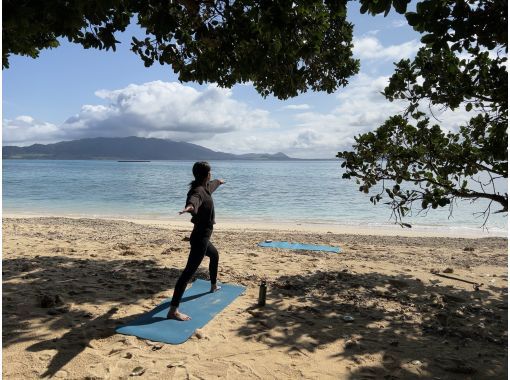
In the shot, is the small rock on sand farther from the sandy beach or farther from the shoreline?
the shoreline

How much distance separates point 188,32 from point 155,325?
19.8 feet

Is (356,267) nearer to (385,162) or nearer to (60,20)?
(385,162)

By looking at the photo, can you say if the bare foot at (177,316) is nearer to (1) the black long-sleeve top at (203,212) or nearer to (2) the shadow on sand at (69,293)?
(2) the shadow on sand at (69,293)

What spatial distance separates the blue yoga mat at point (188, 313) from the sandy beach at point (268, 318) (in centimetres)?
14

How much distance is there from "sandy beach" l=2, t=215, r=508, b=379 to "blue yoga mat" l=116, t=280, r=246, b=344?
5.6 inches

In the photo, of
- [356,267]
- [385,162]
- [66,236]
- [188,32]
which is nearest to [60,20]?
[188,32]

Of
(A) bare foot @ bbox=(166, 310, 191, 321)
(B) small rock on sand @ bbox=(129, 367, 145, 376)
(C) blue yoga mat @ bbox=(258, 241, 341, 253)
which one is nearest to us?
(B) small rock on sand @ bbox=(129, 367, 145, 376)

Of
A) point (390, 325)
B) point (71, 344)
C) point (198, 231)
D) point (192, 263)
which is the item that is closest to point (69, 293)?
point (71, 344)

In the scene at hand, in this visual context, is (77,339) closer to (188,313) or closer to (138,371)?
(138,371)

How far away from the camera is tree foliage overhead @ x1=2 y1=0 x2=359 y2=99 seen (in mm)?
4516

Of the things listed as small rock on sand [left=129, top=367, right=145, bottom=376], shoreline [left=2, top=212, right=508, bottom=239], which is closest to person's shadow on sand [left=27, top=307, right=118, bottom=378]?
small rock on sand [left=129, top=367, right=145, bottom=376]

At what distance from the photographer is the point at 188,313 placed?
19.1 feet

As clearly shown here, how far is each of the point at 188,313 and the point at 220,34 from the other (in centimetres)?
503

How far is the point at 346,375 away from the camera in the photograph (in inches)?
166
